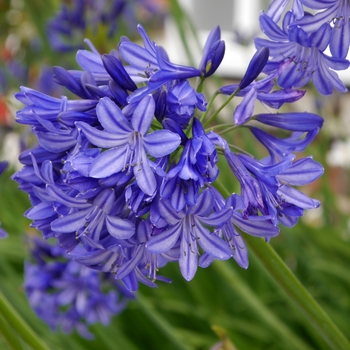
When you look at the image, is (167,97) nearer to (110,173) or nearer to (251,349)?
(110,173)

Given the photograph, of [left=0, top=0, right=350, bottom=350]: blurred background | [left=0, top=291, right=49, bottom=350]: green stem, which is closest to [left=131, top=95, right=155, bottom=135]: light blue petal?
[left=0, top=291, right=49, bottom=350]: green stem

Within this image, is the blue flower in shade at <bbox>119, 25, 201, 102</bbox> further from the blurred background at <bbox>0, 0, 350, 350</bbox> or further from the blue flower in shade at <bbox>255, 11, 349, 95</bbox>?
the blurred background at <bbox>0, 0, 350, 350</bbox>

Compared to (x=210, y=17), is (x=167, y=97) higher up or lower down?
lower down

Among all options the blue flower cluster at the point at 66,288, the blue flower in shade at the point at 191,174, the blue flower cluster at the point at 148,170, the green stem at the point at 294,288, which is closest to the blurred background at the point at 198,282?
the blue flower cluster at the point at 66,288

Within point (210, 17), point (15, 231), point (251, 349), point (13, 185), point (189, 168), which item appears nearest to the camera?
point (189, 168)

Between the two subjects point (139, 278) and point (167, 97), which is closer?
point (167, 97)

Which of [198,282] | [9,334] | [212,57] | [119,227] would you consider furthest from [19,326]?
[198,282]

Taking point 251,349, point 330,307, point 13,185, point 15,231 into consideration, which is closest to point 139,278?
point 251,349
